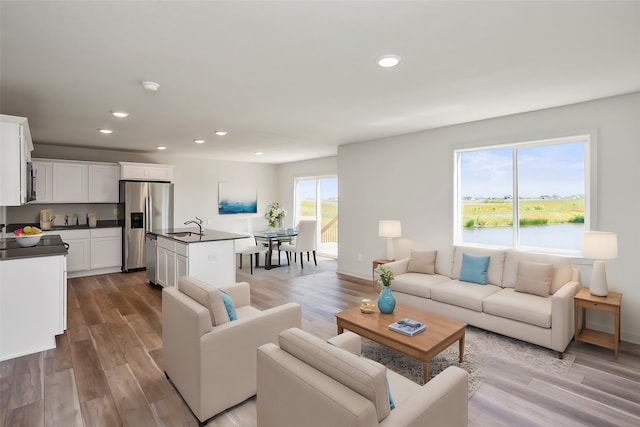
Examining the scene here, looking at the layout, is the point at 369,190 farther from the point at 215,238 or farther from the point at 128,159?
the point at 128,159

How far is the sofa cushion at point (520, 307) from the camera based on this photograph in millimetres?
3070

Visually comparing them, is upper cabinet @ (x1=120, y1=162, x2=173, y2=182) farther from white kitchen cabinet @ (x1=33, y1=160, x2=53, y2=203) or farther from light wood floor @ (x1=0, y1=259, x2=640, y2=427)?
light wood floor @ (x1=0, y1=259, x2=640, y2=427)

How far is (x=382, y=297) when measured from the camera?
3.12m

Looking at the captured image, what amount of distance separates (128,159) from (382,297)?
6.48m

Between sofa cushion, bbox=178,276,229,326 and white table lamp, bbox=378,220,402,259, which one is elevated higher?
white table lamp, bbox=378,220,402,259

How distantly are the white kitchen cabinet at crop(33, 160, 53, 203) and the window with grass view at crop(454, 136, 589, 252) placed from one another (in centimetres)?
685

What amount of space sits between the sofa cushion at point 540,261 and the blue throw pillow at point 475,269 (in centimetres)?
22

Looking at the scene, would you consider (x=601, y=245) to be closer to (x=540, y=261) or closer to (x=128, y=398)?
(x=540, y=261)

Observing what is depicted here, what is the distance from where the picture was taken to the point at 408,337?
2.61 metres

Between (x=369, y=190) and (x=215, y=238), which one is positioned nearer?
(x=215, y=238)

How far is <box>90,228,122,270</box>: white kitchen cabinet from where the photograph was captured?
6.11 meters

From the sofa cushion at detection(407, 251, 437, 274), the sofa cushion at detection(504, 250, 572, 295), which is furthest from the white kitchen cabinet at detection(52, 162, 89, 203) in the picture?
the sofa cushion at detection(504, 250, 572, 295)

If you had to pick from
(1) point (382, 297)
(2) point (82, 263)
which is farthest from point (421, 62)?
(2) point (82, 263)

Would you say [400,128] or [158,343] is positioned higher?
[400,128]
